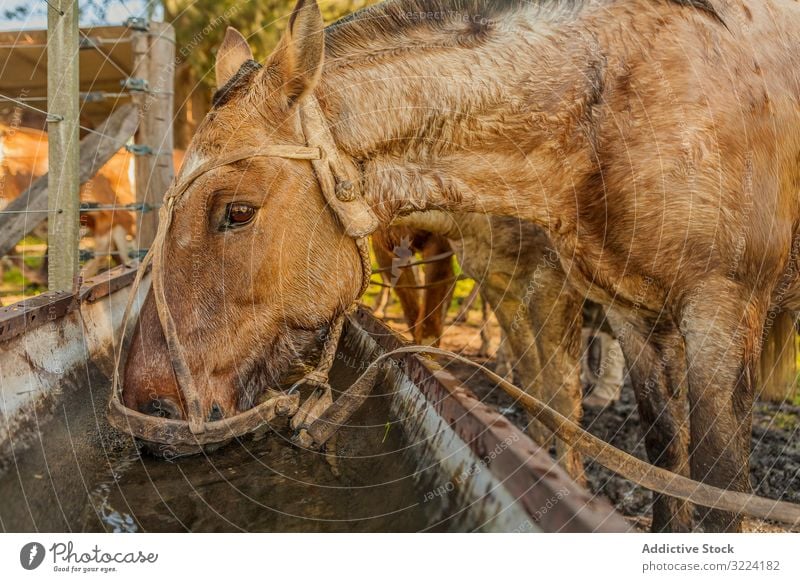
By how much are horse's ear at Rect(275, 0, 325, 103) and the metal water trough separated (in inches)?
29.6

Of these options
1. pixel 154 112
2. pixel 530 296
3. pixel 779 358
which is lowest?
pixel 779 358

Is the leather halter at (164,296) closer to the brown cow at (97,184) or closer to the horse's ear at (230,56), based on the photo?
the horse's ear at (230,56)

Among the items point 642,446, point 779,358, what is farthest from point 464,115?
point 642,446

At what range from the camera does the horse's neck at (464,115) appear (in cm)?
162

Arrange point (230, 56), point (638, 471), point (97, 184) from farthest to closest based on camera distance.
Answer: point (97, 184)
point (230, 56)
point (638, 471)

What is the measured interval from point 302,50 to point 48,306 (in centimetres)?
92

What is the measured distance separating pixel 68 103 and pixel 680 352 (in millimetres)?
2264

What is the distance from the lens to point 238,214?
153 cm

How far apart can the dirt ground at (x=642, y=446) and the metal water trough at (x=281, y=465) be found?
111cm

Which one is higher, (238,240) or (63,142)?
(63,142)

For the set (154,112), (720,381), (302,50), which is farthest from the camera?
(154,112)

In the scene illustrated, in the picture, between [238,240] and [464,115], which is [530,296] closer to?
[464,115]

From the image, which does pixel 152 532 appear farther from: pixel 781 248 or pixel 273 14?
pixel 273 14

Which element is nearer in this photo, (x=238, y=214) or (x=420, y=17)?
(x=238, y=214)
